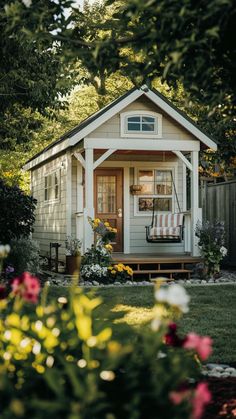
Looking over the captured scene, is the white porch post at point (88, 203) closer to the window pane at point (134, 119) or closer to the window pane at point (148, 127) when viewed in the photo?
the window pane at point (134, 119)

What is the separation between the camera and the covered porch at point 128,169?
1245 cm

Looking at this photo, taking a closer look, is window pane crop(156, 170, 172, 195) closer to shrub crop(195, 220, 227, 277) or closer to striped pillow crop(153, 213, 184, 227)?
striped pillow crop(153, 213, 184, 227)

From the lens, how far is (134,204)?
577 inches

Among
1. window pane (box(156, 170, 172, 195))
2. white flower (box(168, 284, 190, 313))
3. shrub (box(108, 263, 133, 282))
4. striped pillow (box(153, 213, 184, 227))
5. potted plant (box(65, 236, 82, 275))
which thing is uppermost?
window pane (box(156, 170, 172, 195))

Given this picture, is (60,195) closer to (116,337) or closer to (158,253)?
(158,253)

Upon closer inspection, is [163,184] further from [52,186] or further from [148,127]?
[52,186]

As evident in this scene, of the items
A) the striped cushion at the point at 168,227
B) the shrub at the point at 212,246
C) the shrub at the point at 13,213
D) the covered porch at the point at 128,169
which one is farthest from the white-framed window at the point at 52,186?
the shrub at the point at 212,246

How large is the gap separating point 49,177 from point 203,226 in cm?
588

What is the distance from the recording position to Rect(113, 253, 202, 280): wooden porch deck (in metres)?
12.4

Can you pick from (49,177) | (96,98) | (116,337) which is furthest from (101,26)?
(96,98)

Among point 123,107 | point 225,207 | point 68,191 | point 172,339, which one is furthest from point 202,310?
point 225,207

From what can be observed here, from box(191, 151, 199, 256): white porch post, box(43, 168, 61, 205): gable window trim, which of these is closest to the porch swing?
box(191, 151, 199, 256): white porch post

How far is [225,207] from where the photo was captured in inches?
575

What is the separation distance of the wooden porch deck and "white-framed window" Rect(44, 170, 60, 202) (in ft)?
11.9
